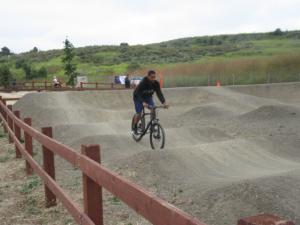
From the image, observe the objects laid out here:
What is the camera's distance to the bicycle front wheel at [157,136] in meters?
11.5

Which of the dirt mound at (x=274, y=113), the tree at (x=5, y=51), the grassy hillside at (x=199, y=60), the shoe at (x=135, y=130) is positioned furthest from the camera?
the tree at (x=5, y=51)

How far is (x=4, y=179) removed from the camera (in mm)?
9000

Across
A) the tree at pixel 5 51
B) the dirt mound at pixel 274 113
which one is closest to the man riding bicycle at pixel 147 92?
the dirt mound at pixel 274 113

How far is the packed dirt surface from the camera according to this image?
6328mm

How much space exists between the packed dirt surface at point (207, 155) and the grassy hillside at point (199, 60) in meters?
18.7

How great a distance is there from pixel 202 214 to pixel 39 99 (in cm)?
1900

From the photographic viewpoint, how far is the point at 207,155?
34.4 feet

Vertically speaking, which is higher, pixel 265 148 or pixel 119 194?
pixel 119 194

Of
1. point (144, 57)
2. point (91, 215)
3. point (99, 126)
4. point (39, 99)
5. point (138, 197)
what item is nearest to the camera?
point (138, 197)

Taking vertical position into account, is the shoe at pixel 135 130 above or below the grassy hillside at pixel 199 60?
below

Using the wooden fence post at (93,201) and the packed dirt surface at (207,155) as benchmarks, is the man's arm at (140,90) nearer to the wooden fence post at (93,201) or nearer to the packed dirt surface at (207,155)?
the packed dirt surface at (207,155)

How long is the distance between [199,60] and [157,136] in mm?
71458

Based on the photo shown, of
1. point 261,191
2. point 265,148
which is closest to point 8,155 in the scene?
point 265,148

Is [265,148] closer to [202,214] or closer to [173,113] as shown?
[202,214]
